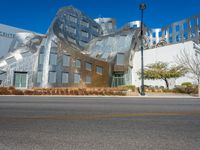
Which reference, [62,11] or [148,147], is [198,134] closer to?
[148,147]

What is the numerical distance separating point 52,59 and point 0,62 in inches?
349

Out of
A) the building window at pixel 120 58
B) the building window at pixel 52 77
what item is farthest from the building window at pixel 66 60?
the building window at pixel 120 58

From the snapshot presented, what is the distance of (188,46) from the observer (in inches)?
1657

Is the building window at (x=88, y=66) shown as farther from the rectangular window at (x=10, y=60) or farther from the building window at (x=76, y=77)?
the rectangular window at (x=10, y=60)

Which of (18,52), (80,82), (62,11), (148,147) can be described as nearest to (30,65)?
(18,52)

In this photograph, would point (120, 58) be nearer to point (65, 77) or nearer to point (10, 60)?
point (65, 77)

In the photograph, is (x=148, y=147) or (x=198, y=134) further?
(x=198, y=134)

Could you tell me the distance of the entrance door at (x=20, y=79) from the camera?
33812 millimetres

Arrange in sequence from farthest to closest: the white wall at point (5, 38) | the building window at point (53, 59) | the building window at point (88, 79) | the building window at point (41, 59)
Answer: the white wall at point (5, 38) < the building window at point (88, 79) < the building window at point (41, 59) < the building window at point (53, 59)

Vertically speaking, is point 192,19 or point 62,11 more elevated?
point 192,19

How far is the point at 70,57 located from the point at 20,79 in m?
9.74

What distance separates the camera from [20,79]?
112ft

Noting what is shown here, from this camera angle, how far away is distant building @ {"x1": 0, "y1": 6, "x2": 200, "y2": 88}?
108 feet

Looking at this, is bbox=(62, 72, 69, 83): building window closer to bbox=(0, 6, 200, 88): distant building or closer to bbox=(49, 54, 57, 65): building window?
bbox=(0, 6, 200, 88): distant building
